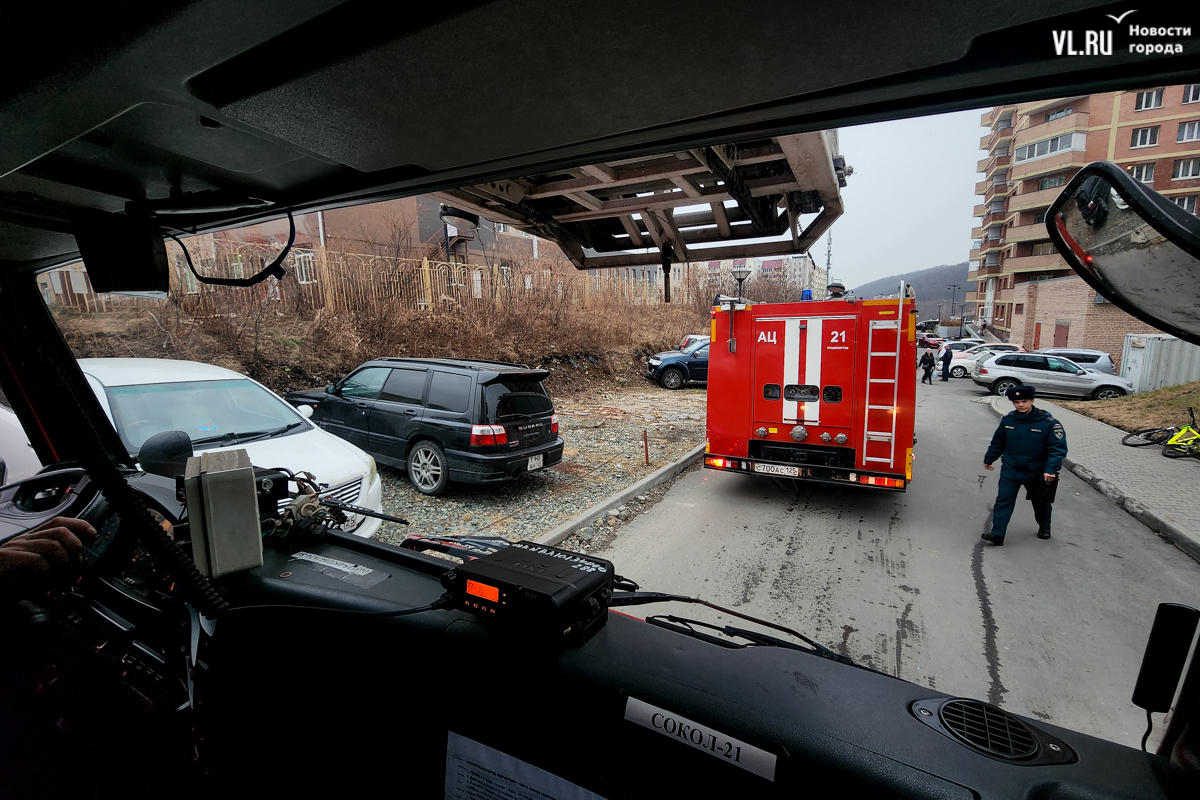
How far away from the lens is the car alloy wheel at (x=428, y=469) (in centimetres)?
641

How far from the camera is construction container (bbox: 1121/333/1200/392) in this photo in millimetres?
13977

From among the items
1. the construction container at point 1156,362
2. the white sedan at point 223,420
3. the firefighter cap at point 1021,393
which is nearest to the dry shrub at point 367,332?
the white sedan at point 223,420

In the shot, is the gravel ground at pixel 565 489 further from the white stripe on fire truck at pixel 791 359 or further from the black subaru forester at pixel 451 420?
the white stripe on fire truck at pixel 791 359

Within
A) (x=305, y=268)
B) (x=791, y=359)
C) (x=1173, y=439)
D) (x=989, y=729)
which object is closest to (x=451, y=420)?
(x=791, y=359)

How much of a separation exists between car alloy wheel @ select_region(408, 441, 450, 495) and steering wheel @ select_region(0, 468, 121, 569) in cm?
402

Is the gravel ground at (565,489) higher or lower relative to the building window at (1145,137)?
lower

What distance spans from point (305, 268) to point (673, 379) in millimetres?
11750

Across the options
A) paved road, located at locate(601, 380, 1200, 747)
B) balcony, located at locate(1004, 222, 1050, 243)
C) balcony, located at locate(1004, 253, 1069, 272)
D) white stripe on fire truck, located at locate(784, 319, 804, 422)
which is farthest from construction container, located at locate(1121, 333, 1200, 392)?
white stripe on fire truck, located at locate(784, 319, 804, 422)

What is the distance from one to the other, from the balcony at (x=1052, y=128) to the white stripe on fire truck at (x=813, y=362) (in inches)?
160

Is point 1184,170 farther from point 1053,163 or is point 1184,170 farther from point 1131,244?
point 1053,163

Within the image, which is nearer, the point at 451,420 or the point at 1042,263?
the point at 451,420

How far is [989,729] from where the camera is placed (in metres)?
1.14

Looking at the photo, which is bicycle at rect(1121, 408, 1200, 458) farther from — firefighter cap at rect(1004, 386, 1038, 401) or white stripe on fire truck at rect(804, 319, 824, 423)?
white stripe on fire truck at rect(804, 319, 824, 423)

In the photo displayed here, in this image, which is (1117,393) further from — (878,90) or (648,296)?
(878,90)
